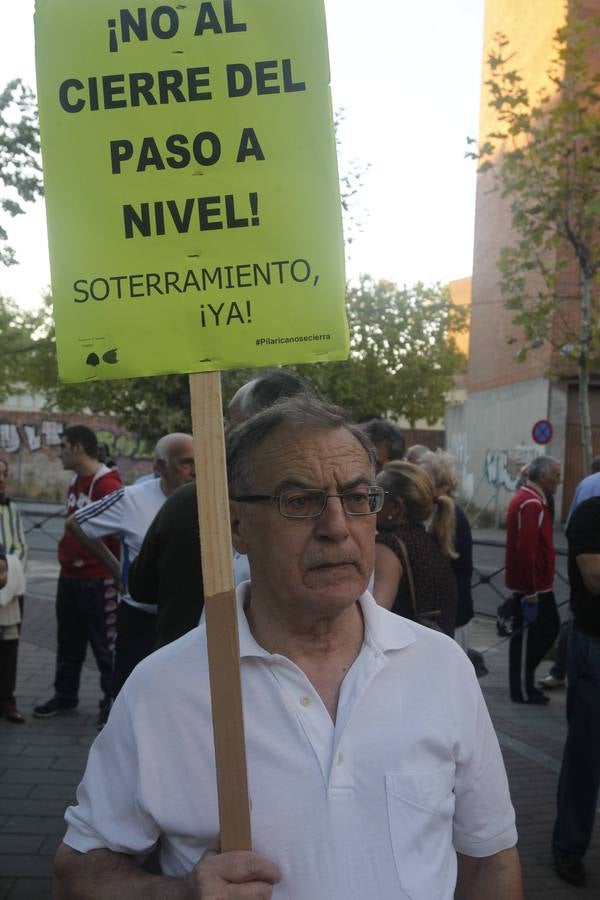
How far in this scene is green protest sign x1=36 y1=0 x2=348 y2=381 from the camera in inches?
72.6

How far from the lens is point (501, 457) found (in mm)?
30703

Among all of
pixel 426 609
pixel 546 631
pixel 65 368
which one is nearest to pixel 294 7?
pixel 65 368

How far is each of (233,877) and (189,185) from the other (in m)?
1.26

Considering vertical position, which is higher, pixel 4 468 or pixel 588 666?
pixel 4 468

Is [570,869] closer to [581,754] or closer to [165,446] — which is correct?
[581,754]

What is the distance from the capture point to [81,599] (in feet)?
22.0

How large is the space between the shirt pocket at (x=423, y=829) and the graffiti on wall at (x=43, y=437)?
107ft

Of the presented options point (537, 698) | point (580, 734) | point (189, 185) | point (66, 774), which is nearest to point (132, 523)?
point (66, 774)

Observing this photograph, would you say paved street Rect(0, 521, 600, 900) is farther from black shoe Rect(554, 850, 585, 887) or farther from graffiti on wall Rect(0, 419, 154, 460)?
graffiti on wall Rect(0, 419, 154, 460)

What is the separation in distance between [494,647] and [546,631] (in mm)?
2323

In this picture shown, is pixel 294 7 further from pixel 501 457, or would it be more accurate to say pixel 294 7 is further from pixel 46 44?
pixel 501 457

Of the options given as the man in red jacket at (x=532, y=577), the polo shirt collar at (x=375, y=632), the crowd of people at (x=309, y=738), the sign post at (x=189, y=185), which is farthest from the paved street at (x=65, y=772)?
the sign post at (x=189, y=185)

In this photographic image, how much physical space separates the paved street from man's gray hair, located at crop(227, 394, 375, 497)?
2.77 m

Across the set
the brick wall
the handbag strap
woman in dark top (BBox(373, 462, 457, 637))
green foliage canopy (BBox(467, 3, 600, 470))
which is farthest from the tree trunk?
the brick wall
